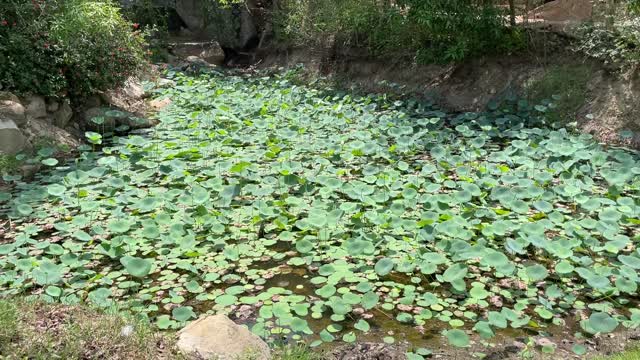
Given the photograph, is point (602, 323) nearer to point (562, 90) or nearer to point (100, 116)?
point (562, 90)

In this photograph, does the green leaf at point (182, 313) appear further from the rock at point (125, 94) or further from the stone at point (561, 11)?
the stone at point (561, 11)

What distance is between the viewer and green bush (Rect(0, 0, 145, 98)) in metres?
7.15

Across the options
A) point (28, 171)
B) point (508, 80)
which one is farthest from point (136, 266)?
point (508, 80)

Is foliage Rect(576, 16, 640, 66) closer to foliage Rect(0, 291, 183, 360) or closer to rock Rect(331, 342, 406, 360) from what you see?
rock Rect(331, 342, 406, 360)

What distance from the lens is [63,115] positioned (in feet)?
25.3

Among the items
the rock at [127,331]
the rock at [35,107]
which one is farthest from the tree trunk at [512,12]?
the rock at [127,331]

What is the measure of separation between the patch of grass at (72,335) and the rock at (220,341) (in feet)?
0.34

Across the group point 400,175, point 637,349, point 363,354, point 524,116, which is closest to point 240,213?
point 400,175

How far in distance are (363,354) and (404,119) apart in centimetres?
510

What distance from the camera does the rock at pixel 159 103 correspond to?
945 cm

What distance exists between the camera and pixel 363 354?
3.33m

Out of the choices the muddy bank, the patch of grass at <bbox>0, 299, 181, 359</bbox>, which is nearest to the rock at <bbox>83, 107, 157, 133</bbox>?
the muddy bank

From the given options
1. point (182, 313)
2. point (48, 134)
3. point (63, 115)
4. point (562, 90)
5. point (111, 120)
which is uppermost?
point (63, 115)

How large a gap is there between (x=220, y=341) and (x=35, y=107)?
534cm
